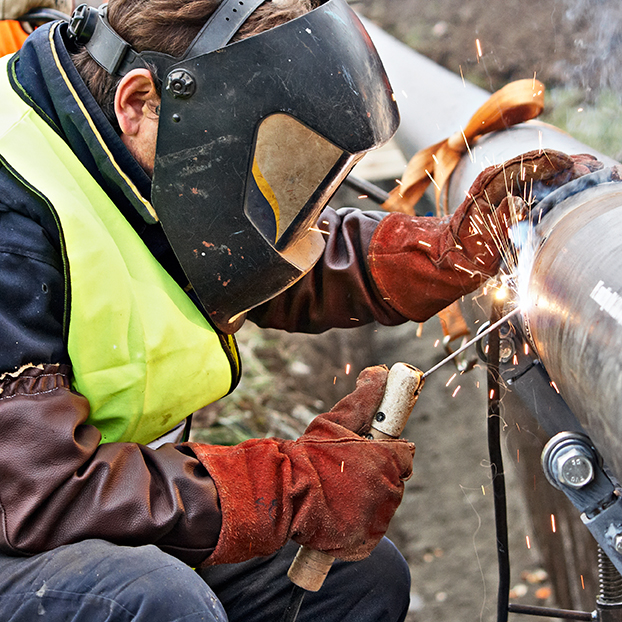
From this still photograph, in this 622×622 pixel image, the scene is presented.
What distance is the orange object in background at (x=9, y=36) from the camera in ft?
8.68

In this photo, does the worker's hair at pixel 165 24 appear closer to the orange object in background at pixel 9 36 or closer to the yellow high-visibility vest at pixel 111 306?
the yellow high-visibility vest at pixel 111 306

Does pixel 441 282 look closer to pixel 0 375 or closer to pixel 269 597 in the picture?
pixel 269 597

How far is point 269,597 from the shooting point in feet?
6.12

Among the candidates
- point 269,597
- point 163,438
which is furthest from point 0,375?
point 269,597

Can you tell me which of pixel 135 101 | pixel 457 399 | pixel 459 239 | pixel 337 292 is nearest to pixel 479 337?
pixel 459 239

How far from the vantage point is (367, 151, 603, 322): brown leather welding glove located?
68.0 inches

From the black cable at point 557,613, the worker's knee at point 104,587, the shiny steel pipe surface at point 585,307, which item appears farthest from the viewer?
the black cable at point 557,613

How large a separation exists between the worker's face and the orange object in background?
1305mm

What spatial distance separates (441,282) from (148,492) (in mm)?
988

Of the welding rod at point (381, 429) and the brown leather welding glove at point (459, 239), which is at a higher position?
the brown leather welding glove at point (459, 239)

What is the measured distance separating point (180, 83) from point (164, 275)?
0.43 m

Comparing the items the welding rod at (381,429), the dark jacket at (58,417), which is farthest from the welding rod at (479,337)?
the dark jacket at (58,417)

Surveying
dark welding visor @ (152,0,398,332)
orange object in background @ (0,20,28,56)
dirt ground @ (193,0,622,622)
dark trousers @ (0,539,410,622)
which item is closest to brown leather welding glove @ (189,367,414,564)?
dark trousers @ (0,539,410,622)

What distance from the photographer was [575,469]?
130cm
